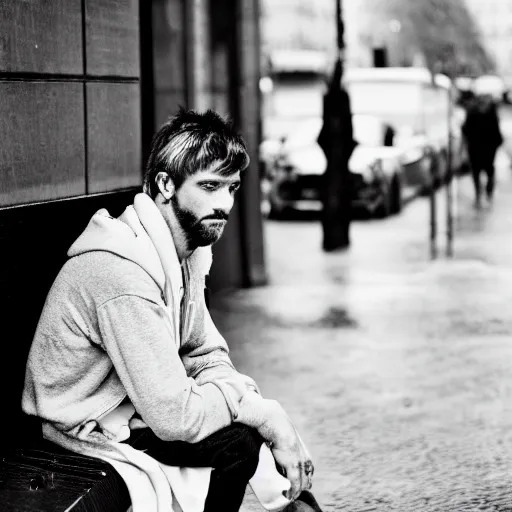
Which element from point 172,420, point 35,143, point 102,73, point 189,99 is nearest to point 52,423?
point 172,420

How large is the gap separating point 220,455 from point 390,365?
465 cm

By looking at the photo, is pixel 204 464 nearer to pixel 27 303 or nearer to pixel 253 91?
pixel 27 303

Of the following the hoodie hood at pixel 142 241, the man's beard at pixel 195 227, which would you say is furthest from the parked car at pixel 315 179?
the hoodie hood at pixel 142 241

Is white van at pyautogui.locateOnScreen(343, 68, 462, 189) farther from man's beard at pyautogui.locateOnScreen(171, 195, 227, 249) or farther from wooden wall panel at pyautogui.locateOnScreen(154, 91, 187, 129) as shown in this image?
man's beard at pyautogui.locateOnScreen(171, 195, 227, 249)

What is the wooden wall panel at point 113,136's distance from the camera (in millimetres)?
5148

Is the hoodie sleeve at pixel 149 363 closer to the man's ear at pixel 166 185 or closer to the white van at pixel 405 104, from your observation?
the man's ear at pixel 166 185

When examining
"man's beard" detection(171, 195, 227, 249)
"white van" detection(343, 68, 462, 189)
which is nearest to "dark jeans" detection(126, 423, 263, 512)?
"man's beard" detection(171, 195, 227, 249)

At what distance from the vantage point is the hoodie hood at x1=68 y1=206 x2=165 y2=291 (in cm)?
348

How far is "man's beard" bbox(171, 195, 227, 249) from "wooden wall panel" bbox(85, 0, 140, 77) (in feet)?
5.12

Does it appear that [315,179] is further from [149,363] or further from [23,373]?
[149,363]

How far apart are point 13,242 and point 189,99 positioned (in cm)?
665

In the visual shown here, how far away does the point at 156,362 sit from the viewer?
3398mm

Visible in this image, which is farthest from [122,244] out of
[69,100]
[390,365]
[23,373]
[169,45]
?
[169,45]

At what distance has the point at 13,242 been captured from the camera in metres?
4.24
